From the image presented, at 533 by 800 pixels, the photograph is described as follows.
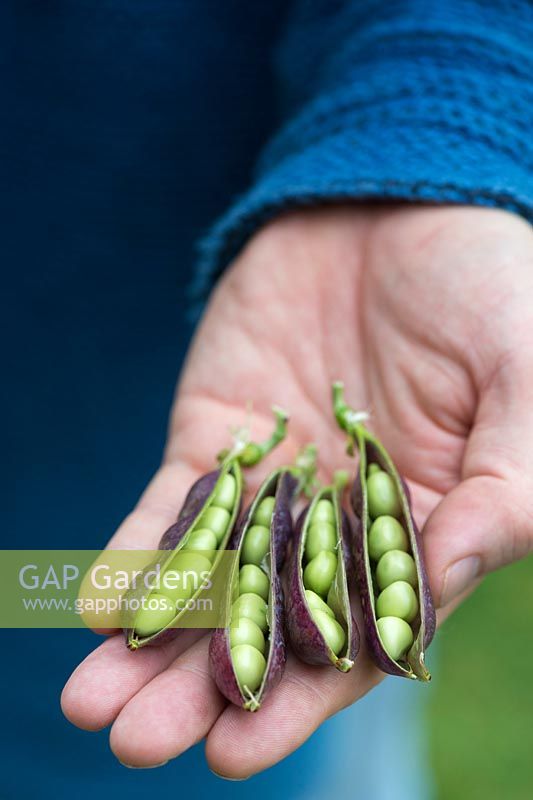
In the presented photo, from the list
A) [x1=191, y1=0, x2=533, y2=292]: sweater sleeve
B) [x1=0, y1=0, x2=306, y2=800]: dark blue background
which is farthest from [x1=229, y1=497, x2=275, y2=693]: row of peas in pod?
[x1=0, y1=0, x2=306, y2=800]: dark blue background

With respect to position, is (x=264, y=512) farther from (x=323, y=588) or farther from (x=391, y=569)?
(x=391, y=569)

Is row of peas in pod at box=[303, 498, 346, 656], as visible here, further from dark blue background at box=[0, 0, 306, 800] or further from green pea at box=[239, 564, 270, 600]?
dark blue background at box=[0, 0, 306, 800]

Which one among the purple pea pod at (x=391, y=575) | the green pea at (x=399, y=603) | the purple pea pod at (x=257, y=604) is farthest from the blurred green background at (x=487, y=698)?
the green pea at (x=399, y=603)

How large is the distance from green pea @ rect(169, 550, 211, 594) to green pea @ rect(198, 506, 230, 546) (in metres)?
0.14

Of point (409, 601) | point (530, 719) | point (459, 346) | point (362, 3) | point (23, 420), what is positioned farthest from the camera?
point (530, 719)

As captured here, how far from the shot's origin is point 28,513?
3.97 meters

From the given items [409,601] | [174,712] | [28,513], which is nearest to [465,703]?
[28,513]

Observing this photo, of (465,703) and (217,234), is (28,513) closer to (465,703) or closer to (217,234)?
(217,234)

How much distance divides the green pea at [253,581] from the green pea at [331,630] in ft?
0.64

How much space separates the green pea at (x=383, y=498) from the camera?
102 inches

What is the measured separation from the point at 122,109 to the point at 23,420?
1449 mm

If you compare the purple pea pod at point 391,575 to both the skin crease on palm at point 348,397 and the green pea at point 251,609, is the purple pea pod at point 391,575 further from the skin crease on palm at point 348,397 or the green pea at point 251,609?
the green pea at point 251,609

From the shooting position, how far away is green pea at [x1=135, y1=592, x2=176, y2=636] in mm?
2176

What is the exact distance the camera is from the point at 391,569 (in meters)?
2.35
